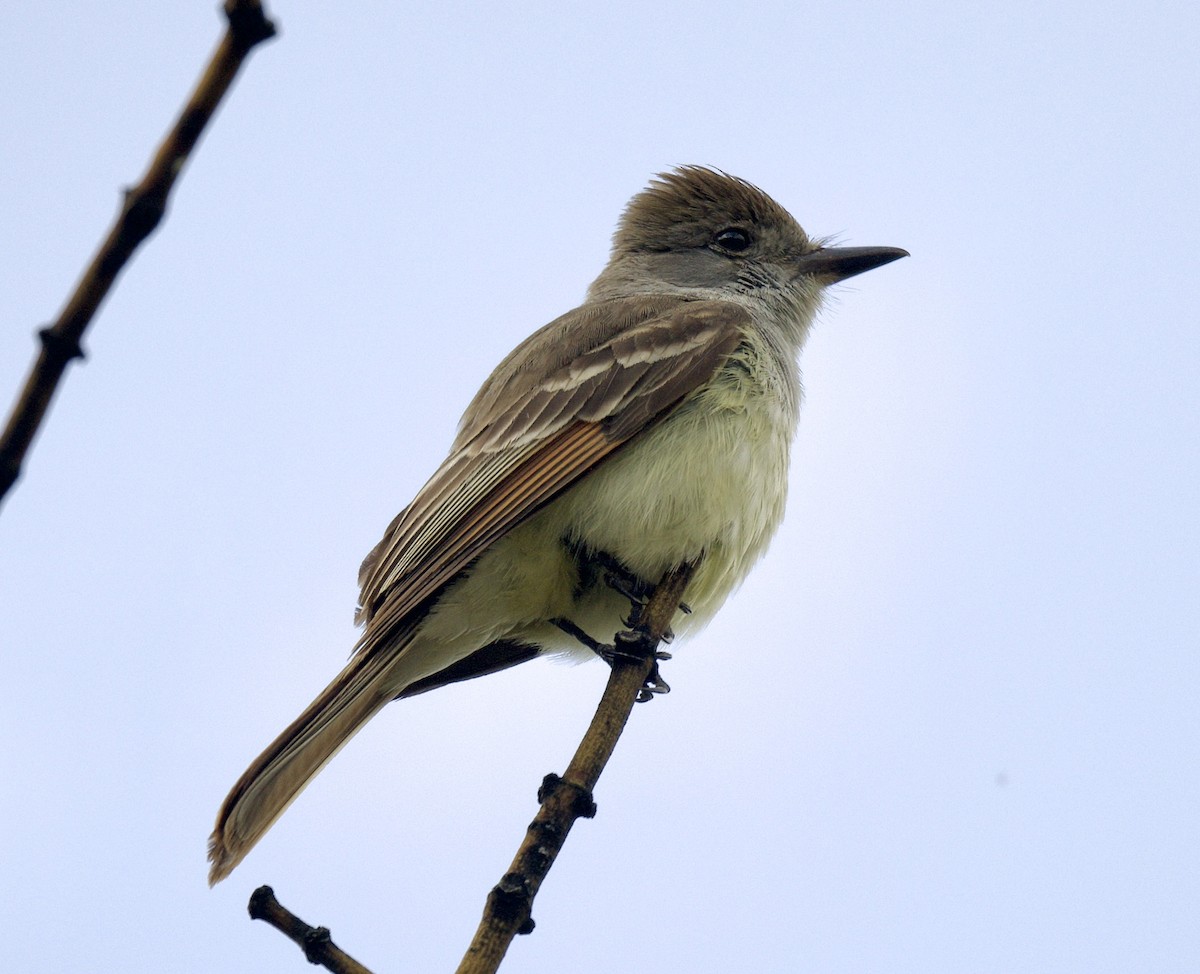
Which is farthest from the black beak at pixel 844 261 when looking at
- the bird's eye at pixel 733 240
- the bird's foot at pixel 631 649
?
the bird's foot at pixel 631 649

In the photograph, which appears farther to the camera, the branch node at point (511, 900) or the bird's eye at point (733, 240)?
the bird's eye at point (733, 240)

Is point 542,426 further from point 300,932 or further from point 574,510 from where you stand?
point 300,932

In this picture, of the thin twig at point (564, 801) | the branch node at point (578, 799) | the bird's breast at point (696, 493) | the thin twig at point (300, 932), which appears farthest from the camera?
the bird's breast at point (696, 493)

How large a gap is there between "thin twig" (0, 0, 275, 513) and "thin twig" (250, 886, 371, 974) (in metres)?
1.38

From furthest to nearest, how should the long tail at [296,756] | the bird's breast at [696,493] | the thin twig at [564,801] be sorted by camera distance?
the bird's breast at [696,493]
the long tail at [296,756]
the thin twig at [564,801]

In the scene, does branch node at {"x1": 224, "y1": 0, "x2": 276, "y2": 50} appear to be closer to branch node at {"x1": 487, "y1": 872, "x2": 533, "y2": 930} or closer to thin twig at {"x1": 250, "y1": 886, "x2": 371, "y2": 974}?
thin twig at {"x1": 250, "y1": 886, "x2": 371, "y2": 974}

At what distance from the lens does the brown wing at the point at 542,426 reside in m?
5.01

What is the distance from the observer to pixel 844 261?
707 centimetres

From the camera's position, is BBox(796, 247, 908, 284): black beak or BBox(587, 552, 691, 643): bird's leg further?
BBox(796, 247, 908, 284): black beak

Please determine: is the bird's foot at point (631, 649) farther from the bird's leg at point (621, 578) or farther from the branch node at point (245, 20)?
the branch node at point (245, 20)

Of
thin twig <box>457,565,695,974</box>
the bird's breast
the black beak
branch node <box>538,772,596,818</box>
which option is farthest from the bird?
branch node <box>538,772,596,818</box>

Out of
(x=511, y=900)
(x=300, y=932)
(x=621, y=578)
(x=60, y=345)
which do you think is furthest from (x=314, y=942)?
(x=621, y=578)

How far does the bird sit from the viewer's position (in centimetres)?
496

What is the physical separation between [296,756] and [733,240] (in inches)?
153
